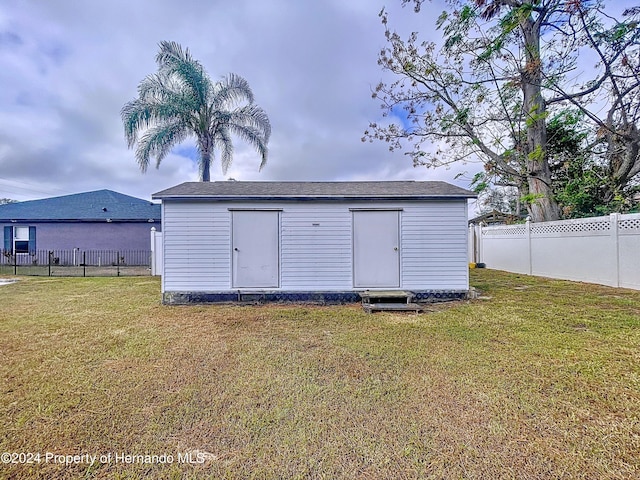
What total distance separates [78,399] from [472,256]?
15.1 meters

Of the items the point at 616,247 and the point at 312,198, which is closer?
the point at 312,198

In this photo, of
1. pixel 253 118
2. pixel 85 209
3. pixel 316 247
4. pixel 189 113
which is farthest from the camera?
pixel 85 209

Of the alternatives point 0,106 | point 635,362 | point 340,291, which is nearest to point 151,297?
point 340,291

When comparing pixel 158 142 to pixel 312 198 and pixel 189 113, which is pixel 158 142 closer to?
pixel 189 113

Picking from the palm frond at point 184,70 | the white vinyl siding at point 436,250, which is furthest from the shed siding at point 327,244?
the palm frond at point 184,70

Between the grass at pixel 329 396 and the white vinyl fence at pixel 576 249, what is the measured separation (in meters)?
3.47

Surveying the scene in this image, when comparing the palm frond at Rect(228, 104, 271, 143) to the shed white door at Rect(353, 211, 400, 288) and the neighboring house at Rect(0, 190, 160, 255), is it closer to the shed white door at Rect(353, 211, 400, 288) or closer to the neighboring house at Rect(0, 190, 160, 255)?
the neighboring house at Rect(0, 190, 160, 255)

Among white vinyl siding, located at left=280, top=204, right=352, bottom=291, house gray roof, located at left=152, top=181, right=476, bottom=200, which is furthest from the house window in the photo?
white vinyl siding, located at left=280, top=204, right=352, bottom=291

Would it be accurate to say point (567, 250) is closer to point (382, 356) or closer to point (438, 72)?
point (438, 72)

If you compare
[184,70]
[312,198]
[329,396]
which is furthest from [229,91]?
[329,396]

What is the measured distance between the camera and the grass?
180cm

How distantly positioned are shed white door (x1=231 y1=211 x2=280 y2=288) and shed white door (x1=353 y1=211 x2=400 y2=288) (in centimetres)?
178

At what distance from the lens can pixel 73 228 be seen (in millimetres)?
14883

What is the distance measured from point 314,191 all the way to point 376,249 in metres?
1.93
